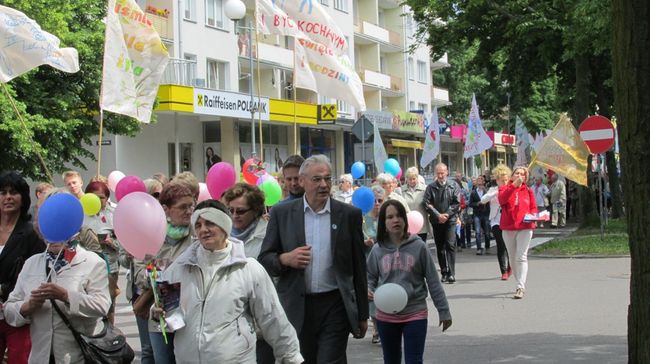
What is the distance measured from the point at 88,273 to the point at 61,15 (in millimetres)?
20675

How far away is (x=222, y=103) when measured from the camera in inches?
1412

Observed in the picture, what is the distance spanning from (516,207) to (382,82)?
42.1 m

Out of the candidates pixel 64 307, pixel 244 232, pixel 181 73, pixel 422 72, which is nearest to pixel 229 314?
pixel 64 307

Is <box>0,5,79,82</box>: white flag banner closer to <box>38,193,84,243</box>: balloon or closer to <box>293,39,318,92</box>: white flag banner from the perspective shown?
<box>293,39,318,92</box>: white flag banner

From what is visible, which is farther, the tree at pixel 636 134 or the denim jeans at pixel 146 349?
the denim jeans at pixel 146 349

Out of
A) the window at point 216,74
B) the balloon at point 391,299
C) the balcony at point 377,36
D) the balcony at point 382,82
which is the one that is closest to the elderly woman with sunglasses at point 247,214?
the balloon at point 391,299

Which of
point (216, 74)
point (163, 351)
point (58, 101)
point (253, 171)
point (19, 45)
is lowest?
point (163, 351)

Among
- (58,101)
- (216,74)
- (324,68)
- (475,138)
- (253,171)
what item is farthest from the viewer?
(216,74)

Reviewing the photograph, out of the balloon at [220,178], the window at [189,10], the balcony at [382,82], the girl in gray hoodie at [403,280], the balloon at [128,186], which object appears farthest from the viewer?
the balcony at [382,82]

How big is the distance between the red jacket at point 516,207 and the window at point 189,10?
83.6ft

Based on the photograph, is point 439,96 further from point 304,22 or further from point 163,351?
point 163,351

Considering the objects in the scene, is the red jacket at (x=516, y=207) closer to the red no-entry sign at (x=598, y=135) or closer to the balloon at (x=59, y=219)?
the red no-entry sign at (x=598, y=135)

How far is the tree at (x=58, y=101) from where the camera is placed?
24078mm

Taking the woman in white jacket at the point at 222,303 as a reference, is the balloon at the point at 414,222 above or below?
above
